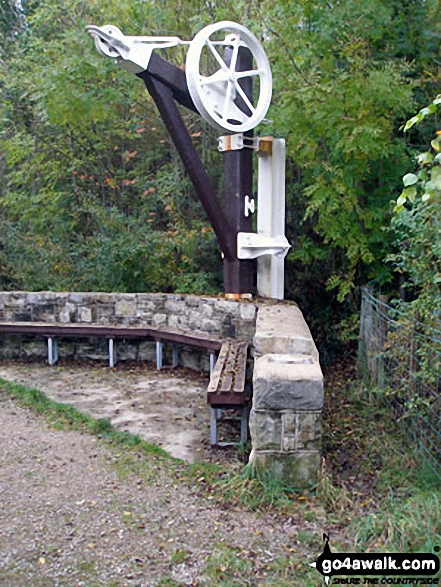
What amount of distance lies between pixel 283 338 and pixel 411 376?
94 centimetres

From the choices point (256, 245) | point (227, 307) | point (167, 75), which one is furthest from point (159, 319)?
point (167, 75)

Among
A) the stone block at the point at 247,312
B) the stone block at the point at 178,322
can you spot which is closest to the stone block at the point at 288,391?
the stone block at the point at 247,312

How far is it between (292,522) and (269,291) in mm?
3950

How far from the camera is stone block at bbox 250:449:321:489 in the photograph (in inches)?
143

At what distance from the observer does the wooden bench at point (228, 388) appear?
4.46 meters

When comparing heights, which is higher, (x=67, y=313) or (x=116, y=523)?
(x=67, y=313)

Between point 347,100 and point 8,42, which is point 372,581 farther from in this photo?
point 8,42

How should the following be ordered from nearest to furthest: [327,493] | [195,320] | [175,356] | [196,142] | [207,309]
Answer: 1. [327,493]
2. [207,309]
3. [195,320]
4. [175,356]
5. [196,142]

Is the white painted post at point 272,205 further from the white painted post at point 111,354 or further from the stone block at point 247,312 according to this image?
the white painted post at point 111,354

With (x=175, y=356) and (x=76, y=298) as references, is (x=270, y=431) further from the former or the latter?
(x=76, y=298)

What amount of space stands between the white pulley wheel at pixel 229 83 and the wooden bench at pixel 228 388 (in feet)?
7.61

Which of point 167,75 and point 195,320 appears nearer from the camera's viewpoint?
point 167,75

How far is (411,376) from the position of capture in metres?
4.54

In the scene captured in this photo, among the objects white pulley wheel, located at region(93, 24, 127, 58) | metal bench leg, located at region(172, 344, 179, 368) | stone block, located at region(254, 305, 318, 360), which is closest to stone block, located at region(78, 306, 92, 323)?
metal bench leg, located at region(172, 344, 179, 368)
